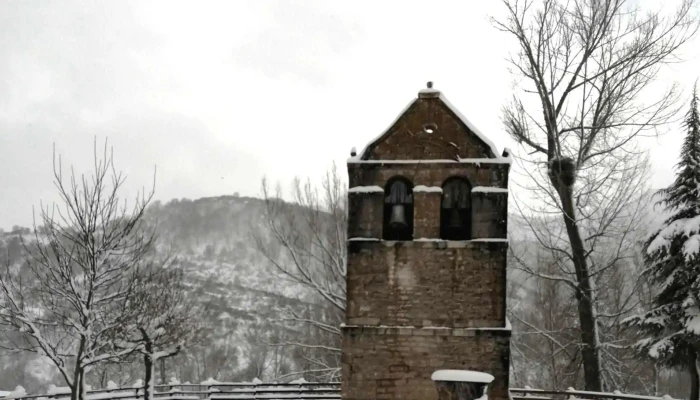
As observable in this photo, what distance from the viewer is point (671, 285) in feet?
49.0

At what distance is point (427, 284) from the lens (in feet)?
32.6

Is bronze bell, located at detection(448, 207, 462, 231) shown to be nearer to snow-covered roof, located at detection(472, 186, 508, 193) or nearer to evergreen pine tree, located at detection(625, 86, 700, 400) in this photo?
snow-covered roof, located at detection(472, 186, 508, 193)

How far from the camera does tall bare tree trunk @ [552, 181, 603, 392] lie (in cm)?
1711

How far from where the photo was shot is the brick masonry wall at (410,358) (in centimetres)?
952

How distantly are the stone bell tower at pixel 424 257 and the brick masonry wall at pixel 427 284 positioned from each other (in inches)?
0.7

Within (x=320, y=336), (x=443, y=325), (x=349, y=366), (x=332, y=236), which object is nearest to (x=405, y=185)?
(x=443, y=325)

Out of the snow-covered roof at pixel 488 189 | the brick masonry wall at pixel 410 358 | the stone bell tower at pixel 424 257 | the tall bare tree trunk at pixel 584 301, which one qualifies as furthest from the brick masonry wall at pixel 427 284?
the tall bare tree trunk at pixel 584 301

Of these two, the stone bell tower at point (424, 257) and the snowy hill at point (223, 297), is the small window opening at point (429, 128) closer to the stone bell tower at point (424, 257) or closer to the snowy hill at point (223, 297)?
the stone bell tower at point (424, 257)

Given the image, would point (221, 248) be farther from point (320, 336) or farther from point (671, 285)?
point (671, 285)

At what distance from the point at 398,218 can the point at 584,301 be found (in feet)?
32.2

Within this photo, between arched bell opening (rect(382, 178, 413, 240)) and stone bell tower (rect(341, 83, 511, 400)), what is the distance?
0.02 m

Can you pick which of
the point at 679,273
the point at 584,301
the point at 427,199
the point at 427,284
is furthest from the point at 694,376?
the point at 427,199

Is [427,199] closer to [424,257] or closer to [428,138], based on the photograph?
[424,257]

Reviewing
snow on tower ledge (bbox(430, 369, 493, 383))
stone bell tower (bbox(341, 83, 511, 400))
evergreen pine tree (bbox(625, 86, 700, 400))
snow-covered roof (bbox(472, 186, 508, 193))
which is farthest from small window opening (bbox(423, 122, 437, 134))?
evergreen pine tree (bbox(625, 86, 700, 400))
